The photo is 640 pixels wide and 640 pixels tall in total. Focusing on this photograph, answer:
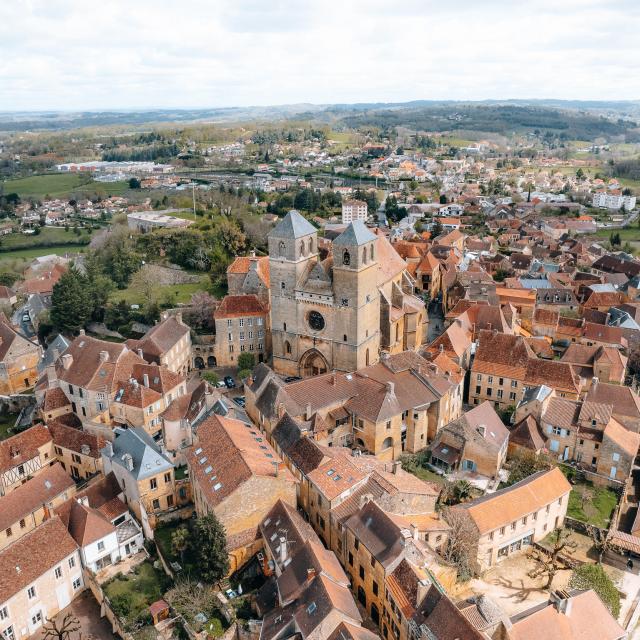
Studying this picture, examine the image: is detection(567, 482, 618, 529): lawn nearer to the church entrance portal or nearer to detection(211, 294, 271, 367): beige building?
the church entrance portal

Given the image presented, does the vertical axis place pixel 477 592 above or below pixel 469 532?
below

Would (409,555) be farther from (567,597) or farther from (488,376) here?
(488,376)

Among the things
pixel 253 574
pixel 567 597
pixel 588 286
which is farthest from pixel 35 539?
pixel 588 286

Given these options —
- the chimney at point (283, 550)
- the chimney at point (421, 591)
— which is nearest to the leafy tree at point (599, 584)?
the chimney at point (421, 591)

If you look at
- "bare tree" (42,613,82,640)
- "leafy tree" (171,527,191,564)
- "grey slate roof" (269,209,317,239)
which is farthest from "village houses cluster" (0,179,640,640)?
"leafy tree" (171,527,191,564)

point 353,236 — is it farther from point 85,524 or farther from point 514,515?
point 85,524

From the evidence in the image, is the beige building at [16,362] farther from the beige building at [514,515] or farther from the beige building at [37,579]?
the beige building at [514,515]
